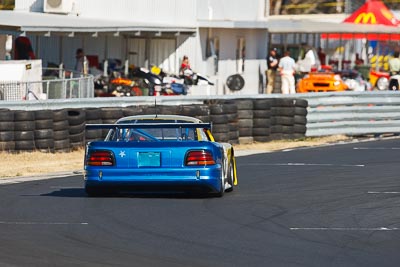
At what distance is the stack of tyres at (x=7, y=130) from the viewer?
65.8 ft

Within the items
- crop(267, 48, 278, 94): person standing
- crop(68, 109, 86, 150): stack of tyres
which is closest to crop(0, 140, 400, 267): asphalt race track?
crop(68, 109, 86, 150): stack of tyres

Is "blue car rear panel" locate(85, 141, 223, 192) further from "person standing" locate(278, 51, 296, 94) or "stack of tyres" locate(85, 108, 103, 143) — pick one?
"person standing" locate(278, 51, 296, 94)

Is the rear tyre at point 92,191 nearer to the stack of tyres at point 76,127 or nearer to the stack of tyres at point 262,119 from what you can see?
the stack of tyres at point 76,127

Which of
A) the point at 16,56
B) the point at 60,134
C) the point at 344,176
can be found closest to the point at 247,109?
the point at 60,134

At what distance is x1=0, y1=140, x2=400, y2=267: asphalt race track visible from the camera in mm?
9383

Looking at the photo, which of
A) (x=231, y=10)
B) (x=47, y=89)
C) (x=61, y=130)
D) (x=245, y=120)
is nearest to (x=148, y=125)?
(x=61, y=130)

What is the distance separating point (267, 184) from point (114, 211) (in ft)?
13.0

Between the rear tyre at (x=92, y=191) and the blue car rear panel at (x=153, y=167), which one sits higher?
the blue car rear panel at (x=153, y=167)

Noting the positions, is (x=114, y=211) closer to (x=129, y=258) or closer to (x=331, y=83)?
(x=129, y=258)

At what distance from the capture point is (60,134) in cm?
2114

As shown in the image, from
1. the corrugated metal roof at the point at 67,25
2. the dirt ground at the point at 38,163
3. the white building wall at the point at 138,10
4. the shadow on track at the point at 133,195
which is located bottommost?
the dirt ground at the point at 38,163

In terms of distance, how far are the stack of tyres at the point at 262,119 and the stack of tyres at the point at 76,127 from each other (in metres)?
4.28

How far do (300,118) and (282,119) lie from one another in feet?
1.76

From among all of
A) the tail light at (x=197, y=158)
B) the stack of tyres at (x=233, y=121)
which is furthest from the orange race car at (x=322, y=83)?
the tail light at (x=197, y=158)
